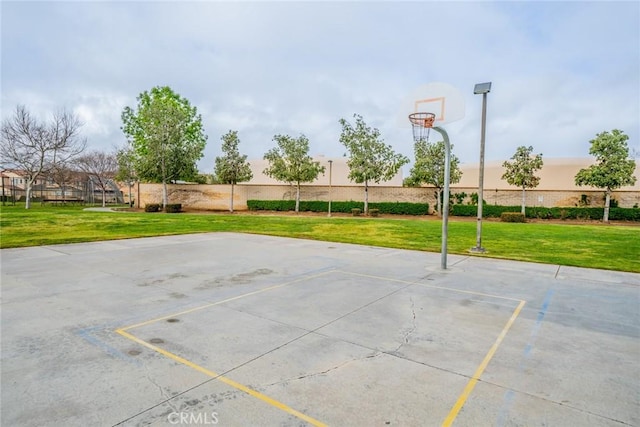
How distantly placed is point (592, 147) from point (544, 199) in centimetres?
492

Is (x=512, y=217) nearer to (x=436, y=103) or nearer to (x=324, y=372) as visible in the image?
(x=436, y=103)

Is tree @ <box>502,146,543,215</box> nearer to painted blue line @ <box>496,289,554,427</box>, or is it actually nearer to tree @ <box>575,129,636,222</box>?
tree @ <box>575,129,636,222</box>

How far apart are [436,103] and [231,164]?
26.3 meters

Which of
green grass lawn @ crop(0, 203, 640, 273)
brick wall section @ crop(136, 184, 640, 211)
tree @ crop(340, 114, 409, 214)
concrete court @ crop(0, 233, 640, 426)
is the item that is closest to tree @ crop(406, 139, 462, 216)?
tree @ crop(340, 114, 409, 214)

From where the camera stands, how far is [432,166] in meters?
28.4

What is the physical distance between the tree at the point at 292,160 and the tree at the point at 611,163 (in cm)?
2068

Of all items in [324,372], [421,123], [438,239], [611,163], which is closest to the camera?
[324,372]

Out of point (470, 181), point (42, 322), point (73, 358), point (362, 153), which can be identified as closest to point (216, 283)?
point (42, 322)

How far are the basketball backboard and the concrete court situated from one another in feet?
13.2

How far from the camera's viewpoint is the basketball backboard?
9.23m

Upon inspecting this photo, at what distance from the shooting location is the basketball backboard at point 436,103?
9227 millimetres

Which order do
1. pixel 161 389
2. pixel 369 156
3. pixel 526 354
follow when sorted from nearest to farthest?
pixel 161 389, pixel 526 354, pixel 369 156

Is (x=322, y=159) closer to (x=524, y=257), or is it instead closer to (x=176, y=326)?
(x=524, y=257)

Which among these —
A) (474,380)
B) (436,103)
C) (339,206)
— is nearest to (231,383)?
(474,380)
